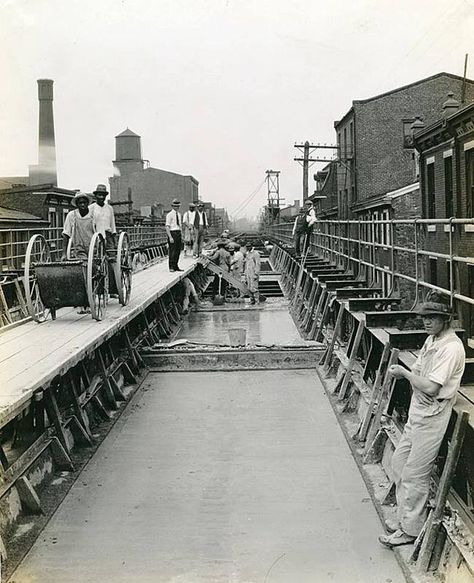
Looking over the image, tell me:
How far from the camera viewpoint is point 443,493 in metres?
4.36

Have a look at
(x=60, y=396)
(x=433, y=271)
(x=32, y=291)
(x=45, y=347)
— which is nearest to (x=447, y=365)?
(x=45, y=347)

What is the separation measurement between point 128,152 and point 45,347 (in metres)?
76.5

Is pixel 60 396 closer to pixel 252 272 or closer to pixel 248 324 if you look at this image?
pixel 248 324

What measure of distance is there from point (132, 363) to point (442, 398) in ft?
23.7

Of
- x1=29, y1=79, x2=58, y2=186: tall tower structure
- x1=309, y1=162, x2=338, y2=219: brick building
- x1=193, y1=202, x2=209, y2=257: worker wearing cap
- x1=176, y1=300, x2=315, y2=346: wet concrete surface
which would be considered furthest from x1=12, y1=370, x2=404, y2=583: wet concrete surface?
x1=309, y1=162, x2=338, y2=219: brick building

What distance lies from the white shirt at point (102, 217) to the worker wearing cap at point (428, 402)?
20.1 feet

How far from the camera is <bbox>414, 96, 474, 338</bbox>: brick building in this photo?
17.4m

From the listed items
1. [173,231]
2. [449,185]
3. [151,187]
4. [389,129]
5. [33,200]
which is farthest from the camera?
[151,187]

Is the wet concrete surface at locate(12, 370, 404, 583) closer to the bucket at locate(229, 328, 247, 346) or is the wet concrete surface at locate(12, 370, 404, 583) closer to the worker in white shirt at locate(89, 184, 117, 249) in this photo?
the worker in white shirt at locate(89, 184, 117, 249)

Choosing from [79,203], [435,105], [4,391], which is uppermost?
[435,105]

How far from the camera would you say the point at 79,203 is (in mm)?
9531

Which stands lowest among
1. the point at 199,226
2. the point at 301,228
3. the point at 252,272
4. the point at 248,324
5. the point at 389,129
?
the point at 248,324

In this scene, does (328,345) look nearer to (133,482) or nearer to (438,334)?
(133,482)

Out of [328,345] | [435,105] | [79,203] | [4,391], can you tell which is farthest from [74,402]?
[435,105]
